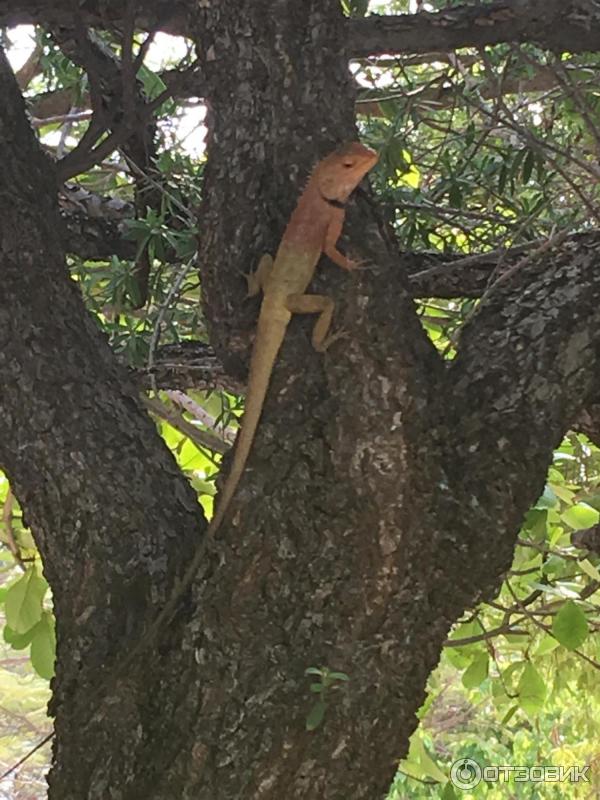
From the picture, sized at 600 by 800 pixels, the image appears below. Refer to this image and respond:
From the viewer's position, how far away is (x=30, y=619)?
62.1 inches

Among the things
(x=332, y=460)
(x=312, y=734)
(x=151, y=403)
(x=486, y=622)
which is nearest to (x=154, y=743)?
(x=312, y=734)

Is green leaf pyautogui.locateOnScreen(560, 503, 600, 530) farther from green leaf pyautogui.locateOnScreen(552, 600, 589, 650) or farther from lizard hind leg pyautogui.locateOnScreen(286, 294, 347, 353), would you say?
lizard hind leg pyautogui.locateOnScreen(286, 294, 347, 353)

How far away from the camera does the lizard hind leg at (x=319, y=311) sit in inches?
43.6

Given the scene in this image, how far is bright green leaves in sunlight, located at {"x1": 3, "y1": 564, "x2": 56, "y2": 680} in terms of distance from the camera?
157cm

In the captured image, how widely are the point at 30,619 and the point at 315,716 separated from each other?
0.75 metres

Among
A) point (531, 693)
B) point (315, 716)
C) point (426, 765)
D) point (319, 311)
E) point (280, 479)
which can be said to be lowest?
point (426, 765)

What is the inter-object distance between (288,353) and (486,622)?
159 cm

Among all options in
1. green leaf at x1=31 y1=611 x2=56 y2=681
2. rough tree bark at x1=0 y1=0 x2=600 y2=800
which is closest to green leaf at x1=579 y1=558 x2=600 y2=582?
rough tree bark at x1=0 y1=0 x2=600 y2=800

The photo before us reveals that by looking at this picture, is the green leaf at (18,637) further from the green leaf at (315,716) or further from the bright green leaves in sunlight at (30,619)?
the green leaf at (315,716)

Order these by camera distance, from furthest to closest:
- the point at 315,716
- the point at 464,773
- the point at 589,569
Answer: the point at 464,773 < the point at 589,569 < the point at 315,716

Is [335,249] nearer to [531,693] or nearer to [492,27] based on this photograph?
[492,27]

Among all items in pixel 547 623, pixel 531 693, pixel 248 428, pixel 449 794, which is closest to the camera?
pixel 248 428

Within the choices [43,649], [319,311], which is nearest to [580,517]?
[319,311]

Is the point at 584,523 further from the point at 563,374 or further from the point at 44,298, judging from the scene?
the point at 44,298
